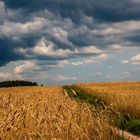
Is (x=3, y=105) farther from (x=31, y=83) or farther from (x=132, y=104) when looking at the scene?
(x=31, y=83)

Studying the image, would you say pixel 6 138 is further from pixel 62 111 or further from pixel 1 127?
pixel 62 111

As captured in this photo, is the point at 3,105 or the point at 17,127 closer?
the point at 17,127

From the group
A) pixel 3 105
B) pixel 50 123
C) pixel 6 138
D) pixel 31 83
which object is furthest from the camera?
pixel 31 83

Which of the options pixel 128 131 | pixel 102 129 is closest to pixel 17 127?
pixel 102 129

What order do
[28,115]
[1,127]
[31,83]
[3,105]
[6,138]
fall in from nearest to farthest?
[1,127]
[6,138]
[28,115]
[3,105]
[31,83]

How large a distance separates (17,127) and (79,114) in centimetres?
395

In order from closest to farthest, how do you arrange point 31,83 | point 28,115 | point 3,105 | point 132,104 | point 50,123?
point 50,123 → point 28,115 → point 3,105 → point 132,104 → point 31,83

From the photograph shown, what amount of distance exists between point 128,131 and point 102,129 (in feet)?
27.2

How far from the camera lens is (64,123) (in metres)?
12.9

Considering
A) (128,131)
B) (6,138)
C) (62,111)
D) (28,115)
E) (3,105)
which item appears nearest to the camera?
(6,138)

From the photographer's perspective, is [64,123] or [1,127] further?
[64,123]

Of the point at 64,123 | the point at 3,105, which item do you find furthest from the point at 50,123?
the point at 3,105

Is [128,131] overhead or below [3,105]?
below

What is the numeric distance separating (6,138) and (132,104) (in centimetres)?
1994
